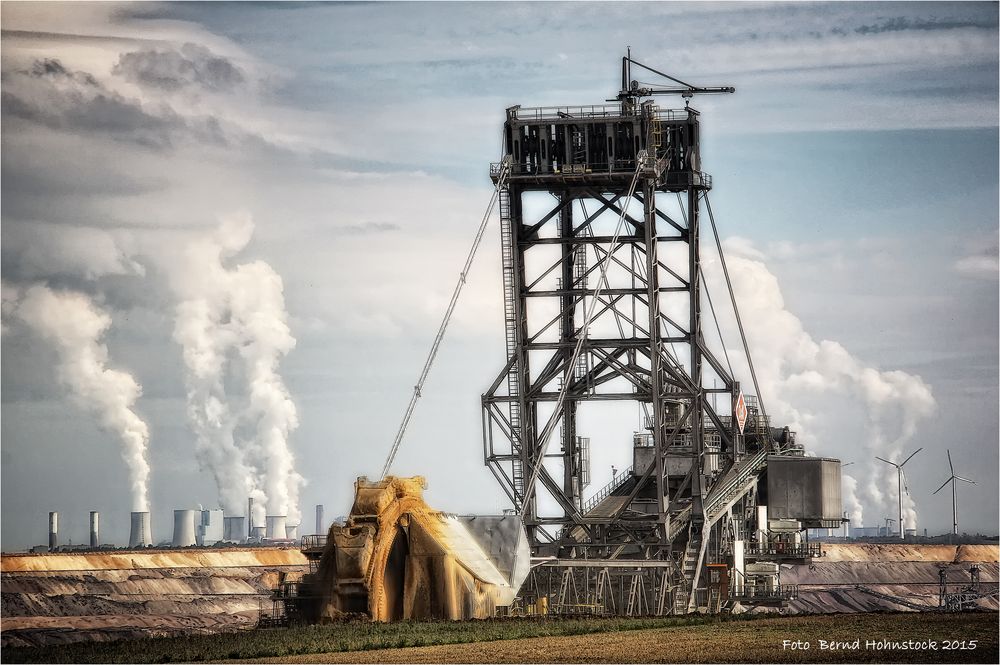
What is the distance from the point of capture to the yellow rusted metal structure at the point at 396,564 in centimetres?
6581

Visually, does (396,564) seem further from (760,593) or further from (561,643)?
(760,593)

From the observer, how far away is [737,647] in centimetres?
5969

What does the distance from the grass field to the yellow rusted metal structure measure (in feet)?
4.81

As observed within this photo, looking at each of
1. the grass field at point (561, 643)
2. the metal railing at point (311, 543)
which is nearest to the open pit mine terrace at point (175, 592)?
the metal railing at point (311, 543)

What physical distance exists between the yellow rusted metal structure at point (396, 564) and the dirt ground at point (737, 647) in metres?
5.11

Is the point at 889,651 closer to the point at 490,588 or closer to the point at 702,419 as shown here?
the point at 490,588

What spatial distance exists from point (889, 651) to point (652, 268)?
28.5m

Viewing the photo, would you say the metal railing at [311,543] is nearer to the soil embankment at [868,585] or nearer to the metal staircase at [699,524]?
the metal staircase at [699,524]

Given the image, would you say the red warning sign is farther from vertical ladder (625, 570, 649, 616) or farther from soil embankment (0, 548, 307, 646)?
soil embankment (0, 548, 307, 646)

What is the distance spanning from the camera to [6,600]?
426ft

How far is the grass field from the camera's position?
57.0 metres

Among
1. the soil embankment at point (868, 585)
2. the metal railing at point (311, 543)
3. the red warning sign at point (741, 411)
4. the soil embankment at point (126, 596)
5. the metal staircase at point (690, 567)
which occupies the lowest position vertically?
the soil embankment at point (868, 585)

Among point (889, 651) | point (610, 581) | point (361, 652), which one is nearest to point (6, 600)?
point (610, 581)

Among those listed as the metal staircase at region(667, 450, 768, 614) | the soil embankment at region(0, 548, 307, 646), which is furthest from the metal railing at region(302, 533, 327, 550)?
the metal staircase at region(667, 450, 768, 614)
